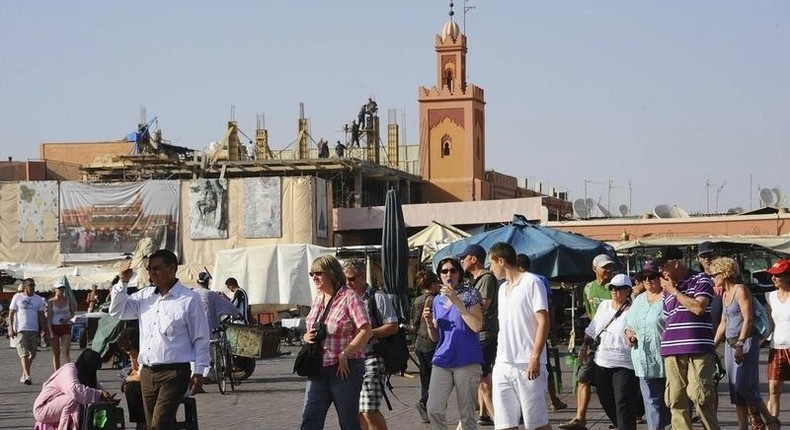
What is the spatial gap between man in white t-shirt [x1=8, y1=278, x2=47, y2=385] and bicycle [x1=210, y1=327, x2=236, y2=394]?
3633 mm

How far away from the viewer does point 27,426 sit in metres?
14.3

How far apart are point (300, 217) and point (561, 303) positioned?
31.7 metres

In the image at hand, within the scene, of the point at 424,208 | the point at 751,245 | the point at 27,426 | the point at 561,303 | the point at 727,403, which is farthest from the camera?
the point at 424,208

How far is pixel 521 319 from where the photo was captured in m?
9.42

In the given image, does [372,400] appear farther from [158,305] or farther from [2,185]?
[2,185]

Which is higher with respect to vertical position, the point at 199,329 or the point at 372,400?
the point at 199,329

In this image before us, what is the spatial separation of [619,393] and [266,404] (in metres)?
6.16

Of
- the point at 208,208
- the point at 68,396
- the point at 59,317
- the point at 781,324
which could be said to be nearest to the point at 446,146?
the point at 208,208

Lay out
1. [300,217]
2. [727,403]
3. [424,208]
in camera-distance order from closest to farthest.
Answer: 1. [727,403]
2. [300,217]
3. [424,208]

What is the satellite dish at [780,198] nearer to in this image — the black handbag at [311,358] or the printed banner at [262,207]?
the printed banner at [262,207]

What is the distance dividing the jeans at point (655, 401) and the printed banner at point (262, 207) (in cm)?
4597

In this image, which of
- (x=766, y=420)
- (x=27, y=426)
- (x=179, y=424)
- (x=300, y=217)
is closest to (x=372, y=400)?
(x=179, y=424)

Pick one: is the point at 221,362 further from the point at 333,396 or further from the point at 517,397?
the point at 517,397

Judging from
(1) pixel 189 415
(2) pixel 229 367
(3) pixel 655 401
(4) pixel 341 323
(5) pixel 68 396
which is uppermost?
(4) pixel 341 323
